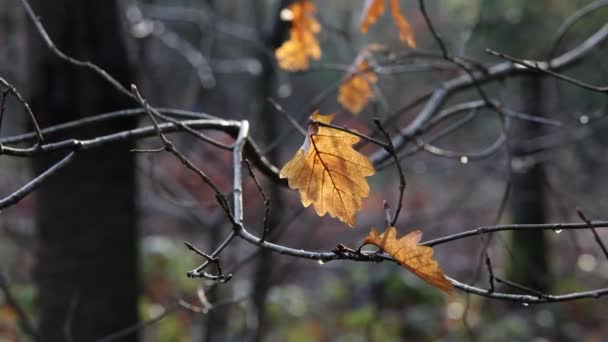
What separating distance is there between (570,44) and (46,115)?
4.62 metres

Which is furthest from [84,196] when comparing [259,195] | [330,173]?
[259,195]

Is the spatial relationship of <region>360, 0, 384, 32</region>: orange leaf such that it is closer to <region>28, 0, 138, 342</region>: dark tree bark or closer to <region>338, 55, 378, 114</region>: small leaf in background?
<region>338, 55, 378, 114</region>: small leaf in background

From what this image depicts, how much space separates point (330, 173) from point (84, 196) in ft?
4.88

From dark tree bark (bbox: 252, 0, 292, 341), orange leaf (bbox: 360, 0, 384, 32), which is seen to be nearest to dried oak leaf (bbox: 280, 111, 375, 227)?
orange leaf (bbox: 360, 0, 384, 32)

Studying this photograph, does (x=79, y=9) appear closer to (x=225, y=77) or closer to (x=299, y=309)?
(x=299, y=309)

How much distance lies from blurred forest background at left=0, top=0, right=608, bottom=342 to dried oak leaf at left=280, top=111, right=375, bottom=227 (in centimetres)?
27

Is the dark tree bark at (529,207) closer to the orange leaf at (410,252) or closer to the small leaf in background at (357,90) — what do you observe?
the small leaf in background at (357,90)

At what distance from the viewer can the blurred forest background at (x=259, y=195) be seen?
215 cm

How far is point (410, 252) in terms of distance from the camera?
2.87ft

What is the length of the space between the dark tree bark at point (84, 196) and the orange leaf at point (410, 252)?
1.49m

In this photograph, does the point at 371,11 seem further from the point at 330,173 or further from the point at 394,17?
the point at 330,173

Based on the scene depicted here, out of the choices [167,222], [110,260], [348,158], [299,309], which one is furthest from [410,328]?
[167,222]

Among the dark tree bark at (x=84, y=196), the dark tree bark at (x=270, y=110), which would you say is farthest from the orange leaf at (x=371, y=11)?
the dark tree bark at (x=270, y=110)

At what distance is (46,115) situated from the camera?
213 centimetres
